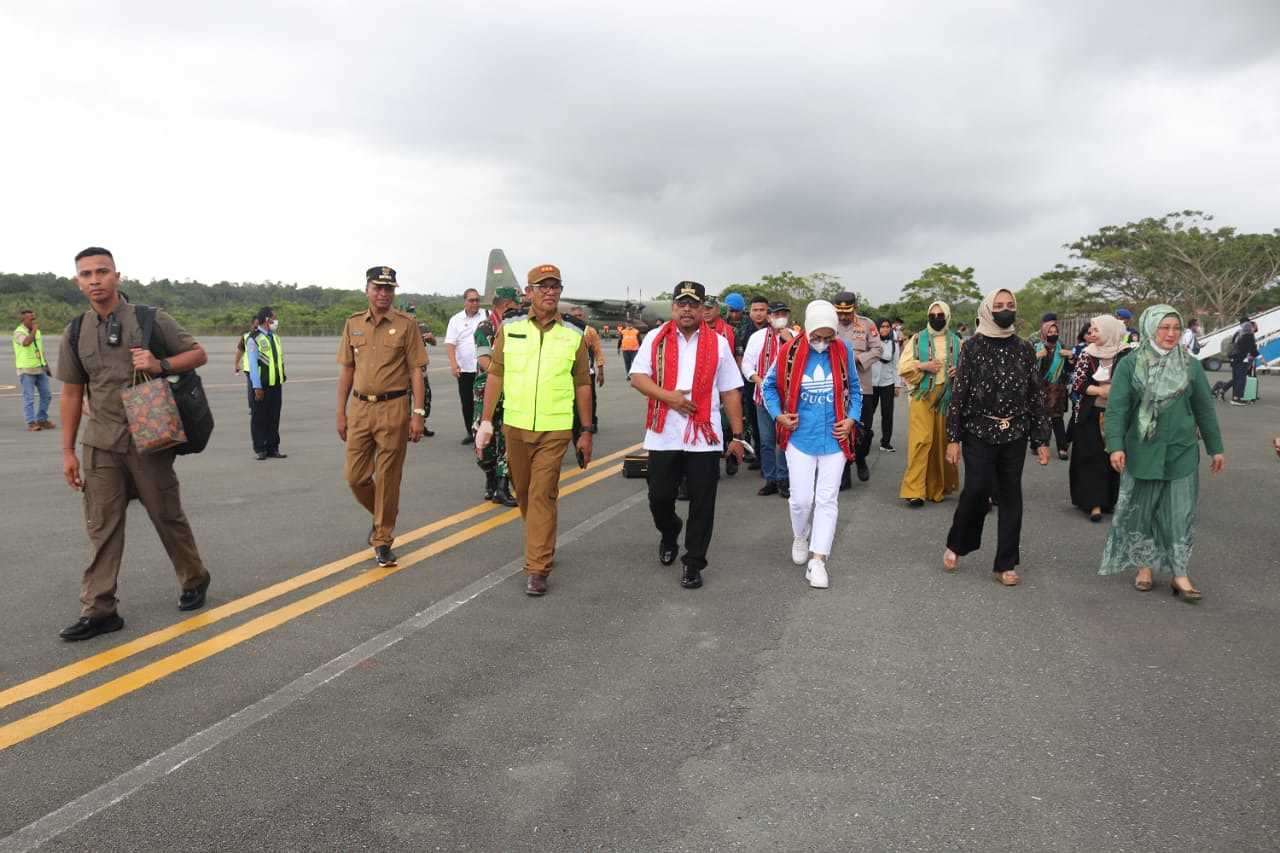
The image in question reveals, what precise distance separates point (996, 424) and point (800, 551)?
4.74 ft

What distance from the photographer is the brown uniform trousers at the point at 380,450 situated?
17.7ft

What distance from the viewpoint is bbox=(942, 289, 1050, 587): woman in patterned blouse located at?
5246 millimetres

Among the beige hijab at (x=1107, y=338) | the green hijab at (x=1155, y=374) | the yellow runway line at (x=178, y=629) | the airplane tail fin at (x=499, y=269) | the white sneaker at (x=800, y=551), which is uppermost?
the airplane tail fin at (x=499, y=269)

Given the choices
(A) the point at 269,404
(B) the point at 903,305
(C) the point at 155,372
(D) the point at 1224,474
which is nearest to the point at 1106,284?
(B) the point at 903,305

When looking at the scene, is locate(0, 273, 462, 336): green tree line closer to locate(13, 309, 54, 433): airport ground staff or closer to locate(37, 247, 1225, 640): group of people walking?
→ locate(13, 309, 54, 433): airport ground staff

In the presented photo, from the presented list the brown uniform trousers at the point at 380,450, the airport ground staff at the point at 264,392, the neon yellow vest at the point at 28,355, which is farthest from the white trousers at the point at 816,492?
the neon yellow vest at the point at 28,355

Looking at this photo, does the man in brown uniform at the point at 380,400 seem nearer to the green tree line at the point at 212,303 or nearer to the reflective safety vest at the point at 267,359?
the reflective safety vest at the point at 267,359

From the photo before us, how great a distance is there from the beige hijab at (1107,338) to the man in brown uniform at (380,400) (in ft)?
17.7

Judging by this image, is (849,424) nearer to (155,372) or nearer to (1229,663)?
(1229,663)

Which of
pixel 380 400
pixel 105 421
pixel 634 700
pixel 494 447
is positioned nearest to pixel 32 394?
pixel 494 447

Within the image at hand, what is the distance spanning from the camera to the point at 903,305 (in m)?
84.6

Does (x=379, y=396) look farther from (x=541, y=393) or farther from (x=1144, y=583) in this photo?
(x=1144, y=583)

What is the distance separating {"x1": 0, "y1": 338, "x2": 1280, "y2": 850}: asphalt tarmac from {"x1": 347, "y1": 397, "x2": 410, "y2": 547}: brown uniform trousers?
342 mm

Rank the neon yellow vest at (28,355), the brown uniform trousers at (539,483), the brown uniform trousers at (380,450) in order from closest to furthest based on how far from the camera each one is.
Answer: the brown uniform trousers at (539,483), the brown uniform trousers at (380,450), the neon yellow vest at (28,355)
